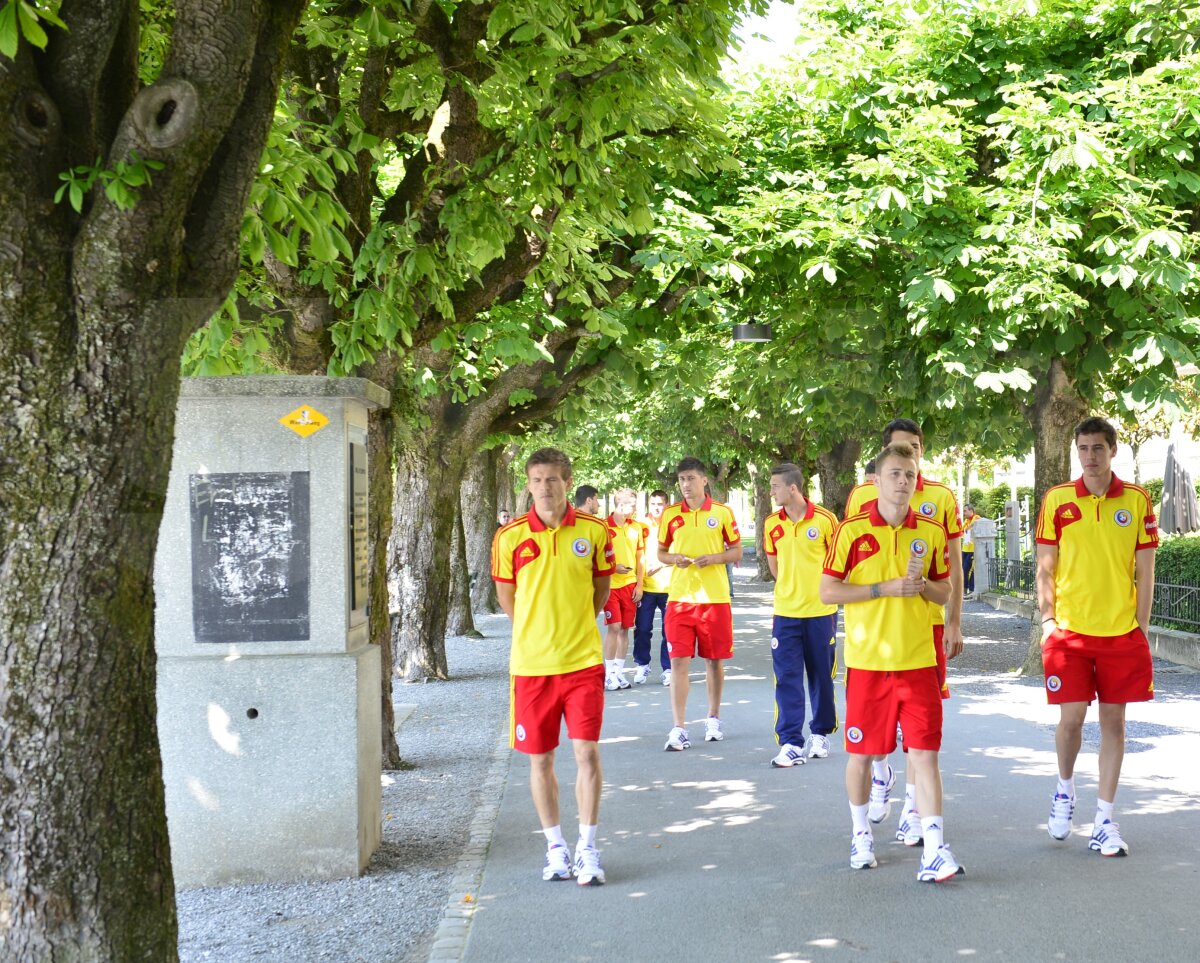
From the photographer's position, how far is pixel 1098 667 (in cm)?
675

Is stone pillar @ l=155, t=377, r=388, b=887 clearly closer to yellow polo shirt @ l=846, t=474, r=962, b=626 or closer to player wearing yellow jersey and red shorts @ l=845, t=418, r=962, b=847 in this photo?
player wearing yellow jersey and red shorts @ l=845, t=418, r=962, b=847

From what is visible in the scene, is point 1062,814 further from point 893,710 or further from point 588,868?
point 588,868

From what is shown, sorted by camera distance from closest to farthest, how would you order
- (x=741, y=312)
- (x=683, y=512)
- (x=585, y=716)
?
(x=585, y=716) < (x=683, y=512) < (x=741, y=312)

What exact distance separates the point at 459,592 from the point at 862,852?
54.0 feet

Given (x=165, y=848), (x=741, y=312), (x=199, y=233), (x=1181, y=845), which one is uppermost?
(x=741, y=312)

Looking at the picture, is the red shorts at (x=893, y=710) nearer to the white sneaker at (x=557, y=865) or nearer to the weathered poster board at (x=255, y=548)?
the white sneaker at (x=557, y=865)

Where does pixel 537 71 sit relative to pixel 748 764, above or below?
above

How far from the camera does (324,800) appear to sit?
21.8 feet

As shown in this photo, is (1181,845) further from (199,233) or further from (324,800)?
(199,233)

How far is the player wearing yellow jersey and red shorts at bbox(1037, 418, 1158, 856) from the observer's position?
21.9 feet

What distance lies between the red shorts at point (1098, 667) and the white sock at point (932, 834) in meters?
1.01

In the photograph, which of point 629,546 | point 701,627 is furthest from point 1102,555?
point 629,546

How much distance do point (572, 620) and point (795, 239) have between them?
701 cm

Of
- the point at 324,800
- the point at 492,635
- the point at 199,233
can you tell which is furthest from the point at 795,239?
the point at 492,635
